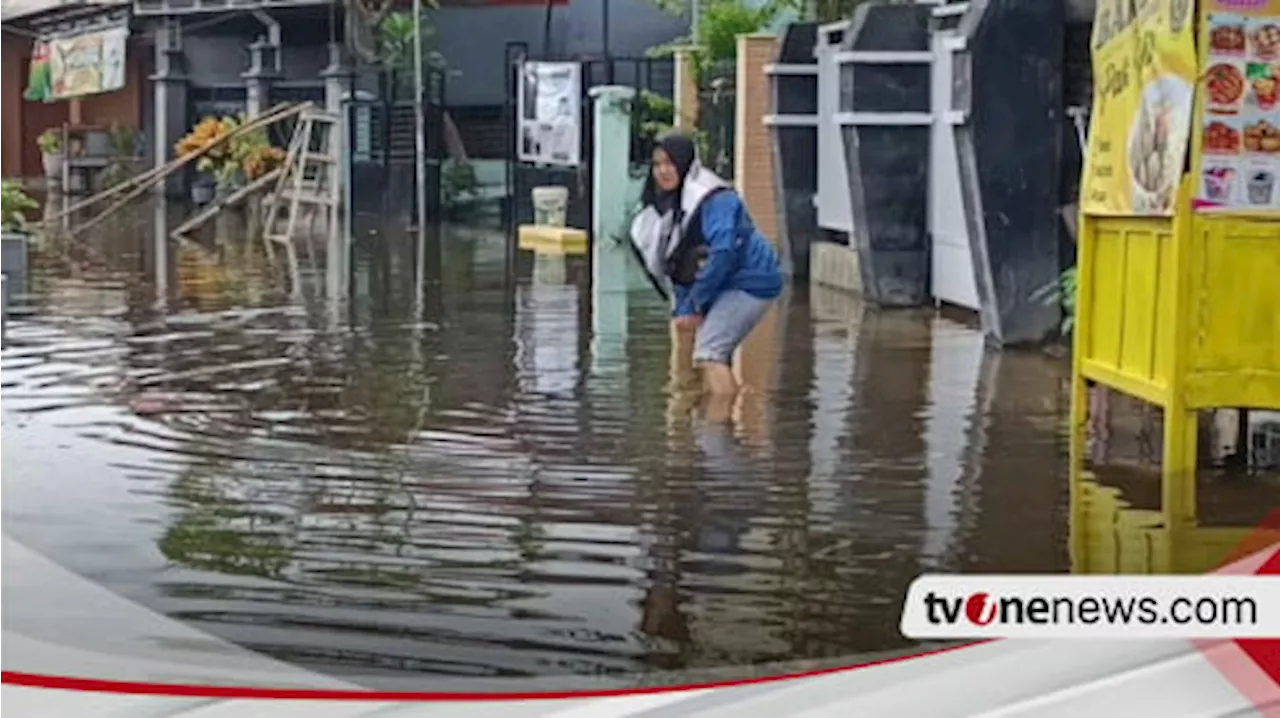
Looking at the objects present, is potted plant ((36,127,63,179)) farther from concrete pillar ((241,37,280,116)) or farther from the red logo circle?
the red logo circle

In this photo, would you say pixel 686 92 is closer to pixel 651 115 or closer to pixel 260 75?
pixel 651 115

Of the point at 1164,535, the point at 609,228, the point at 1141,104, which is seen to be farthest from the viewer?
the point at 609,228

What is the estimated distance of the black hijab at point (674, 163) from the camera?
19.0 ft

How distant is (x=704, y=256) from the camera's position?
616cm

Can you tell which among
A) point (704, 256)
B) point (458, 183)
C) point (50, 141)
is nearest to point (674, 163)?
point (704, 256)

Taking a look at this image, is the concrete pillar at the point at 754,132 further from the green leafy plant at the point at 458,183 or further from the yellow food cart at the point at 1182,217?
the green leafy plant at the point at 458,183

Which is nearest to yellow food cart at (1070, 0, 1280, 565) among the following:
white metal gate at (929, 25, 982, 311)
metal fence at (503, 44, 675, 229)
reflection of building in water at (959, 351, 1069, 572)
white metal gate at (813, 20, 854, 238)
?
reflection of building in water at (959, 351, 1069, 572)

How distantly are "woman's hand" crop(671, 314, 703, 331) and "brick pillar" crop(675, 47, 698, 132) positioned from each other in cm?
61

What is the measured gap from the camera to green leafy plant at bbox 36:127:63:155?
399 centimetres

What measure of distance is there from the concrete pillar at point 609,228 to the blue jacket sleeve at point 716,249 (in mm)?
384

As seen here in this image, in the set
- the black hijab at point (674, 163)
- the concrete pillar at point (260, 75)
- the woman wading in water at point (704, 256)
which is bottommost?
the woman wading in water at point (704, 256)

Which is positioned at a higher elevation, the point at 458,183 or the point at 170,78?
the point at 170,78

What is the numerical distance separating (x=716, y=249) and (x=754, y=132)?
1.47 metres

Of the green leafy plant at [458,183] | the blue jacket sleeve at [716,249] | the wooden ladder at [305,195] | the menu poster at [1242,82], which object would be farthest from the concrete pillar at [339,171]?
the menu poster at [1242,82]
